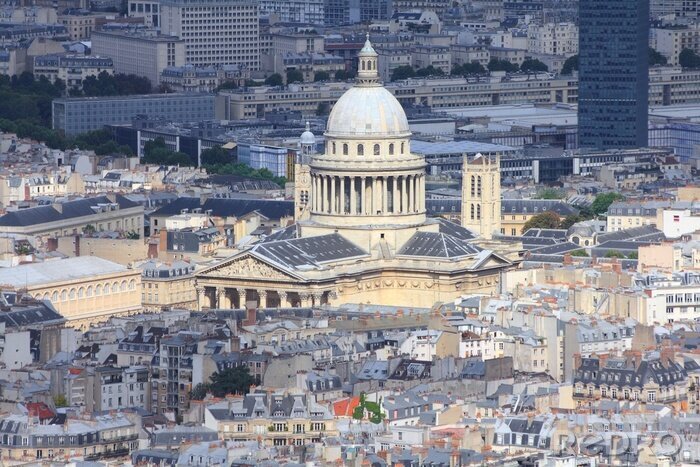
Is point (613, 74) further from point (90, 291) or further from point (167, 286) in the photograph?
point (90, 291)

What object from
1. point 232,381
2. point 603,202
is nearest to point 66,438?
point 232,381

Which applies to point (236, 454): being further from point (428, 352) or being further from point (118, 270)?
point (118, 270)

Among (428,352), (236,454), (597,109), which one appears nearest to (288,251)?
(428,352)

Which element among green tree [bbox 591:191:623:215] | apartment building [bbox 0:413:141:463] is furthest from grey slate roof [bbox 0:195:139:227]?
apartment building [bbox 0:413:141:463]

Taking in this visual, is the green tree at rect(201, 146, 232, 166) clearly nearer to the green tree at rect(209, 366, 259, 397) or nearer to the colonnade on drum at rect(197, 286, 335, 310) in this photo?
the colonnade on drum at rect(197, 286, 335, 310)

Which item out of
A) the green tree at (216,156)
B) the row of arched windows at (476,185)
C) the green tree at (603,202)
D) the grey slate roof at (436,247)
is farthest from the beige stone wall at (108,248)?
the green tree at (216,156)
